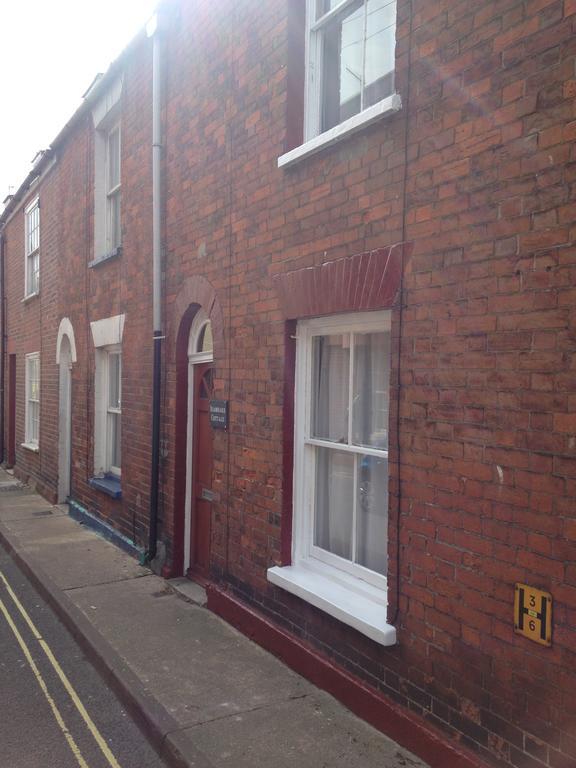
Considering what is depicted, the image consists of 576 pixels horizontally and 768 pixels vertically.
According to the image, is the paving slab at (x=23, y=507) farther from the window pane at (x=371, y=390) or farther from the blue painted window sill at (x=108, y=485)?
the window pane at (x=371, y=390)

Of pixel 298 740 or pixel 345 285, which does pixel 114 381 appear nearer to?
pixel 345 285

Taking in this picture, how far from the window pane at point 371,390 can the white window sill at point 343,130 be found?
1244mm

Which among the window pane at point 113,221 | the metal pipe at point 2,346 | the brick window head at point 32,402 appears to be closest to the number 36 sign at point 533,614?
the window pane at point 113,221

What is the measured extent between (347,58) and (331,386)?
7.39 feet

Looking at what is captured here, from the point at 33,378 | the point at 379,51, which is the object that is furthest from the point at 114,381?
the point at 379,51

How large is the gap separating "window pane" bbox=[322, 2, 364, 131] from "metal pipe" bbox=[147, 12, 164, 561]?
2.71 meters

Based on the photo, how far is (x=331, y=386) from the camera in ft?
15.2

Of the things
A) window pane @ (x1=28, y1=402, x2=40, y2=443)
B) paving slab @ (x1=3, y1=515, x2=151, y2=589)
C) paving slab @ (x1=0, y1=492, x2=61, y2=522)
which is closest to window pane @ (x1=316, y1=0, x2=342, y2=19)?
paving slab @ (x1=3, y1=515, x2=151, y2=589)

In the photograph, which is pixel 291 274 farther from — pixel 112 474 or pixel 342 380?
pixel 112 474

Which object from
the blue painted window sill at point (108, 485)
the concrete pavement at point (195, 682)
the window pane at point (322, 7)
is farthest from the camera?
the blue painted window sill at point (108, 485)

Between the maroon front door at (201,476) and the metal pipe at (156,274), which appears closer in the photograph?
the maroon front door at (201,476)

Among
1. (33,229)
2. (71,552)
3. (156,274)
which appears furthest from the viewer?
(33,229)

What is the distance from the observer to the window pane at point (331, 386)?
452 centimetres

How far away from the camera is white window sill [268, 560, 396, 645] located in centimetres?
381
